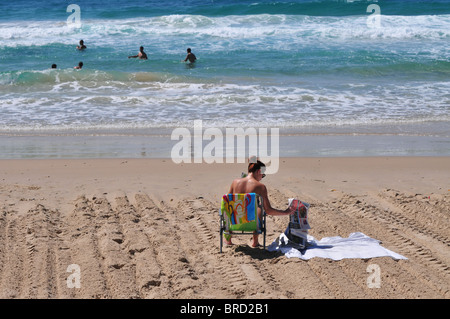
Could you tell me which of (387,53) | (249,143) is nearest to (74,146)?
(249,143)

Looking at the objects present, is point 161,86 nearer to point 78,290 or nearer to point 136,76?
point 136,76

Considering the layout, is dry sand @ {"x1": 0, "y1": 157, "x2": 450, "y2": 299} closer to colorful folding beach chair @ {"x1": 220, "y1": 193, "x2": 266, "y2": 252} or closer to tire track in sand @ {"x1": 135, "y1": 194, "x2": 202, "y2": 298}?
tire track in sand @ {"x1": 135, "y1": 194, "x2": 202, "y2": 298}

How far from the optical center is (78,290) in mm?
5141

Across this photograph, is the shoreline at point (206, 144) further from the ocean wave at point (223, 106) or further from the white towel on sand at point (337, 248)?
the white towel on sand at point (337, 248)

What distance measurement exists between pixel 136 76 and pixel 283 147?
881cm

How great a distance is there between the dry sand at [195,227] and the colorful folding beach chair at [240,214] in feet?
0.86

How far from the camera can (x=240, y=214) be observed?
19.6ft

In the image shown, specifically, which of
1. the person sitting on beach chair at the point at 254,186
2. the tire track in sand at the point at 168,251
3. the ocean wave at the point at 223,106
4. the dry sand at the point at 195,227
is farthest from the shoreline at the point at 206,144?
the person sitting on beach chair at the point at 254,186

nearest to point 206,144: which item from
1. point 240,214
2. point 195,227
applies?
point 195,227

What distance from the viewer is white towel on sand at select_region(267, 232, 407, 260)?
5.82m

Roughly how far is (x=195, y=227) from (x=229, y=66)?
44.3 feet

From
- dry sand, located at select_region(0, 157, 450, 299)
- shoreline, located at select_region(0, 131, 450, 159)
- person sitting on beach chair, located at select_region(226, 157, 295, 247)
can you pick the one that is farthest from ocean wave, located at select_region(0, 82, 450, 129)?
person sitting on beach chair, located at select_region(226, 157, 295, 247)

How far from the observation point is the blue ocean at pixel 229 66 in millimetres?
13188

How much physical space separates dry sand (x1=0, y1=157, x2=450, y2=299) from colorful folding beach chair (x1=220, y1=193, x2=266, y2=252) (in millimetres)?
261
